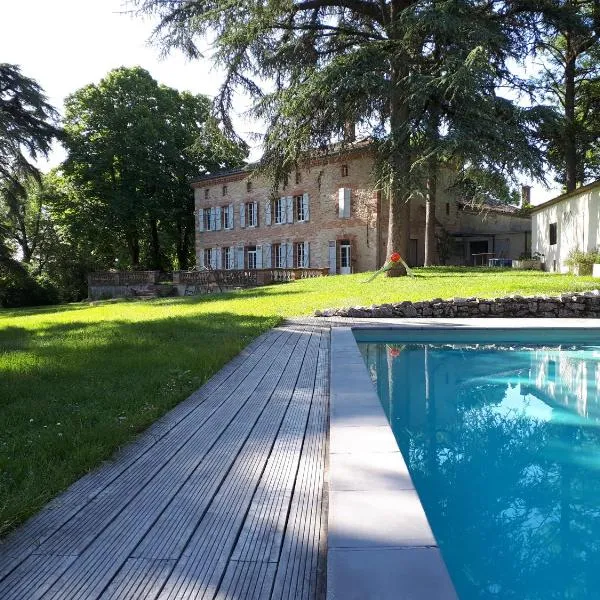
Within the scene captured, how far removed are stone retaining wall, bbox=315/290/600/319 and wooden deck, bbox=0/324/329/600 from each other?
679cm

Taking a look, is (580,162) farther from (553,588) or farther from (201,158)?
(553,588)

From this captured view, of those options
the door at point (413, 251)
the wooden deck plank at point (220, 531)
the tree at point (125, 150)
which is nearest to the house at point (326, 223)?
the door at point (413, 251)

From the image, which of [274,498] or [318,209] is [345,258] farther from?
[274,498]

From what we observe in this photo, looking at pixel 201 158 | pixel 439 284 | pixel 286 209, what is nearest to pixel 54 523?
pixel 439 284

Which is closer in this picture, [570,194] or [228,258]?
[570,194]

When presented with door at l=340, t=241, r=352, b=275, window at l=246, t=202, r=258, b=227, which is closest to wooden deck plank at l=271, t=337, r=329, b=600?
door at l=340, t=241, r=352, b=275

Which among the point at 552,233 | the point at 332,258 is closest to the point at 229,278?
the point at 332,258

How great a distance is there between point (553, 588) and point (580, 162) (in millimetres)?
25610

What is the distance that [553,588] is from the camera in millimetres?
2369

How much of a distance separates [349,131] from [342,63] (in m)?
2.44

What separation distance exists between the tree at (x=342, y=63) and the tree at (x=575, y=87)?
318cm

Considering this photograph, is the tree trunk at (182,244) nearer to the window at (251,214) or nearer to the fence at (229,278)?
the window at (251,214)

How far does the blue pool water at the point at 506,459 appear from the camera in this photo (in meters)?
2.53

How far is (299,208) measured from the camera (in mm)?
27484
